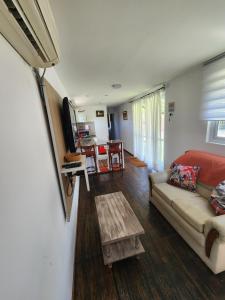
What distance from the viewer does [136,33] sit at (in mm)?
1345

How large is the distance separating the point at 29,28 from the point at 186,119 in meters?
2.96

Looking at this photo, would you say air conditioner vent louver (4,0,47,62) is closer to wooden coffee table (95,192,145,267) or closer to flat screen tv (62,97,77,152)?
flat screen tv (62,97,77,152)

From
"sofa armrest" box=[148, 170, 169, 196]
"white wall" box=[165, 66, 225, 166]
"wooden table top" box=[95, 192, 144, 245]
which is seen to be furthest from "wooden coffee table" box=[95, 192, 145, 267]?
"white wall" box=[165, 66, 225, 166]

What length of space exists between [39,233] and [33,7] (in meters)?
1.02

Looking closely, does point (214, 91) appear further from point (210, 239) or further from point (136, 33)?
point (210, 239)

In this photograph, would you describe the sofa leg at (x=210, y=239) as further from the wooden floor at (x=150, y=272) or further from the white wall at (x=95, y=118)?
the white wall at (x=95, y=118)

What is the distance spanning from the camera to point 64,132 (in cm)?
204

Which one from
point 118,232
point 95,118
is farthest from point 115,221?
point 95,118

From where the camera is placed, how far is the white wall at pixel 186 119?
251cm

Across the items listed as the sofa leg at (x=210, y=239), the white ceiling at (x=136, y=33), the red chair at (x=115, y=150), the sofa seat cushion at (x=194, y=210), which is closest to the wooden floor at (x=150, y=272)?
the sofa leg at (x=210, y=239)

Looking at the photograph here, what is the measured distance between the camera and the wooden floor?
4.17 ft

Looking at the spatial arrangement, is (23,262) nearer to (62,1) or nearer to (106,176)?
(62,1)

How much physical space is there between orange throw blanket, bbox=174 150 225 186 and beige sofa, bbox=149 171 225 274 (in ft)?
0.41

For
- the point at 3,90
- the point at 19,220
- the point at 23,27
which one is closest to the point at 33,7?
the point at 23,27
